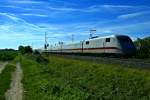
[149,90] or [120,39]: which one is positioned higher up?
[120,39]

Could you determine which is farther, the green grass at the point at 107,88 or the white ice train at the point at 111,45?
the white ice train at the point at 111,45

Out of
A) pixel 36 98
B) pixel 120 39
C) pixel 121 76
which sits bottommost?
pixel 36 98

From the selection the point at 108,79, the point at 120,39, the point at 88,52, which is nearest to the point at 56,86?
the point at 108,79

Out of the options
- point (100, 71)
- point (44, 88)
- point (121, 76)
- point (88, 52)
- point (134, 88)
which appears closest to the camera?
point (134, 88)

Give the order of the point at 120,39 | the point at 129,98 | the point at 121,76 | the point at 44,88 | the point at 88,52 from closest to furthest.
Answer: the point at 129,98 < the point at 121,76 < the point at 44,88 < the point at 120,39 < the point at 88,52

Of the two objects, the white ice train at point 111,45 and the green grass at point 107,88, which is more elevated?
the white ice train at point 111,45

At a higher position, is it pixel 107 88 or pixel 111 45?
pixel 111 45

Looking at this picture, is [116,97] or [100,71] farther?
[100,71]

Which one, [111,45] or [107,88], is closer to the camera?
[107,88]

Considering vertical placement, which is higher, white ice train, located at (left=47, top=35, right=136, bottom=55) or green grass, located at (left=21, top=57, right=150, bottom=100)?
white ice train, located at (left=47, top=35, right=136, bottom=55)

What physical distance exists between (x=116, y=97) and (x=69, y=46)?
60144mm

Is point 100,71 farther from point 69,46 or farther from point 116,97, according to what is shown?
point 69,46

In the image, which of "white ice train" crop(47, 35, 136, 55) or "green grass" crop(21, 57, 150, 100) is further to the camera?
"white ice train" crop(47, 35, 136, 55)

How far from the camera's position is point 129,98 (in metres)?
16.1
